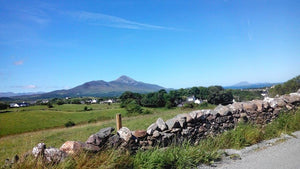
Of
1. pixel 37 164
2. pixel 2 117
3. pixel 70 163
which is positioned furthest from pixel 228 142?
pixel 2 117

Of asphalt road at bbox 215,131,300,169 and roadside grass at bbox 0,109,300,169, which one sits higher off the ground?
roadside grass at bbox 0,109,300,169

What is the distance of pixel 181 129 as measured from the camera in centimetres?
610

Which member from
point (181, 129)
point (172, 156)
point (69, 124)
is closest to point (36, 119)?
point (69, 124)

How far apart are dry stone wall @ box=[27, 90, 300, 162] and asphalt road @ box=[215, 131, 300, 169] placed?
157 centimetres

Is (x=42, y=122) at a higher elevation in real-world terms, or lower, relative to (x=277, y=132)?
lower

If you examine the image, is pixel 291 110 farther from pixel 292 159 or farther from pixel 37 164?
pixel 37 164

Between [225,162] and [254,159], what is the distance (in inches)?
29.1

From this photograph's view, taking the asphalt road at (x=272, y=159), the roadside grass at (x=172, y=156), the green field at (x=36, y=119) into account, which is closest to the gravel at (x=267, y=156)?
the asphalt road at (x=272, y=159)

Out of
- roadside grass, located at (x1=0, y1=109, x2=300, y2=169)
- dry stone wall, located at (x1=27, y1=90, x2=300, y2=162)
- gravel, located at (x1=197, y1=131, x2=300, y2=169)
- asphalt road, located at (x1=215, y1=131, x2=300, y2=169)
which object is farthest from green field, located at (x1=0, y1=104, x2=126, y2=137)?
asphalt road, located at (x1=215, y1=131, x2=300, y2=169)

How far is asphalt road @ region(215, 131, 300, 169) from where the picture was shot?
4.54 m

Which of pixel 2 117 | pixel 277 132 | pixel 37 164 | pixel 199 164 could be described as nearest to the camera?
pixel 37 164

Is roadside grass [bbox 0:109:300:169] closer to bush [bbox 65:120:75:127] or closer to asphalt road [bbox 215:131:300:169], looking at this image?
asphalt road [bbox 215:131:300:169]

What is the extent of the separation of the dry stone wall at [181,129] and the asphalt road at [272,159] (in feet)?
5.14

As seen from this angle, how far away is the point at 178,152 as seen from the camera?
4922 mm
